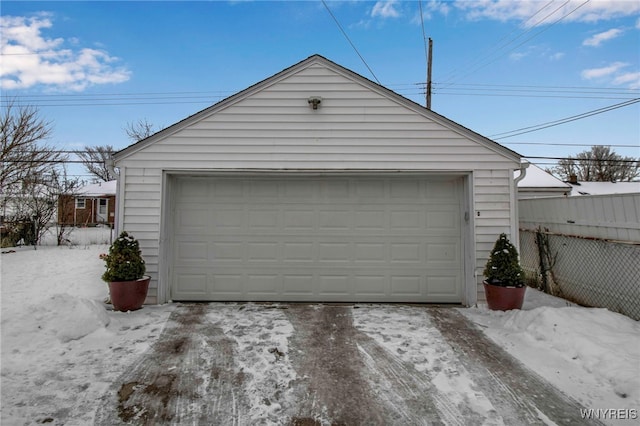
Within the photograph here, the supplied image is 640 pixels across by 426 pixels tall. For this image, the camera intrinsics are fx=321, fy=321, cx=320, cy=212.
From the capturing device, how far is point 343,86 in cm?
541

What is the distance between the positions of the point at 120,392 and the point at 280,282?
297cm

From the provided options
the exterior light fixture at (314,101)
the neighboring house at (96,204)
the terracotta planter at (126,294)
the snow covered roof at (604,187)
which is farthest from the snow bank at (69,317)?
the snow covered roof at (604,187)

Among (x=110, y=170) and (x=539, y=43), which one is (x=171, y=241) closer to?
(x=110, y=170)

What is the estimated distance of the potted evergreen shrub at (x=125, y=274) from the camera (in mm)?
4738

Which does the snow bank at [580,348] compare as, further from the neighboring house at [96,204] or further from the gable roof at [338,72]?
the neighboring house at [96,204]

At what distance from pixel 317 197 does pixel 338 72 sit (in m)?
2.14

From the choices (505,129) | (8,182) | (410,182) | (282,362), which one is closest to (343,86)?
(410,182)

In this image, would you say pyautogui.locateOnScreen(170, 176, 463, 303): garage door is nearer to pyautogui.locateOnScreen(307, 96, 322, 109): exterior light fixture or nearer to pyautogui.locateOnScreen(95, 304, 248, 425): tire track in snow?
pyautogui.locateOnScreen(307, 96, 322, 109): exterior light fixture

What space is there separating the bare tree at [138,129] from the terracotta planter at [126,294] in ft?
65.6

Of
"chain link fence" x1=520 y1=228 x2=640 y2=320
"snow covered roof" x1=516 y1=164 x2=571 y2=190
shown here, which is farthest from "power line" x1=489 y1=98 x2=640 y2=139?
"chain link fence" x1=520 y1=228 x2=640 y2=320

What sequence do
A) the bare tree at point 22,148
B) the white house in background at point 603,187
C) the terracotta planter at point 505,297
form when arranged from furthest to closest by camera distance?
1. the white house in background at point 603,187
2. the bare tree at point 22,148
3. the terracotta planter at point 505,297

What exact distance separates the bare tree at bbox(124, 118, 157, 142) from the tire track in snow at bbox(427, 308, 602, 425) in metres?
23.4

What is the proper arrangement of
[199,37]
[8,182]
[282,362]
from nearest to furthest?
[282,362], [199,37], [8,182]

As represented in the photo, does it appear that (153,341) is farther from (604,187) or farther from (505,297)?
(604,187)
